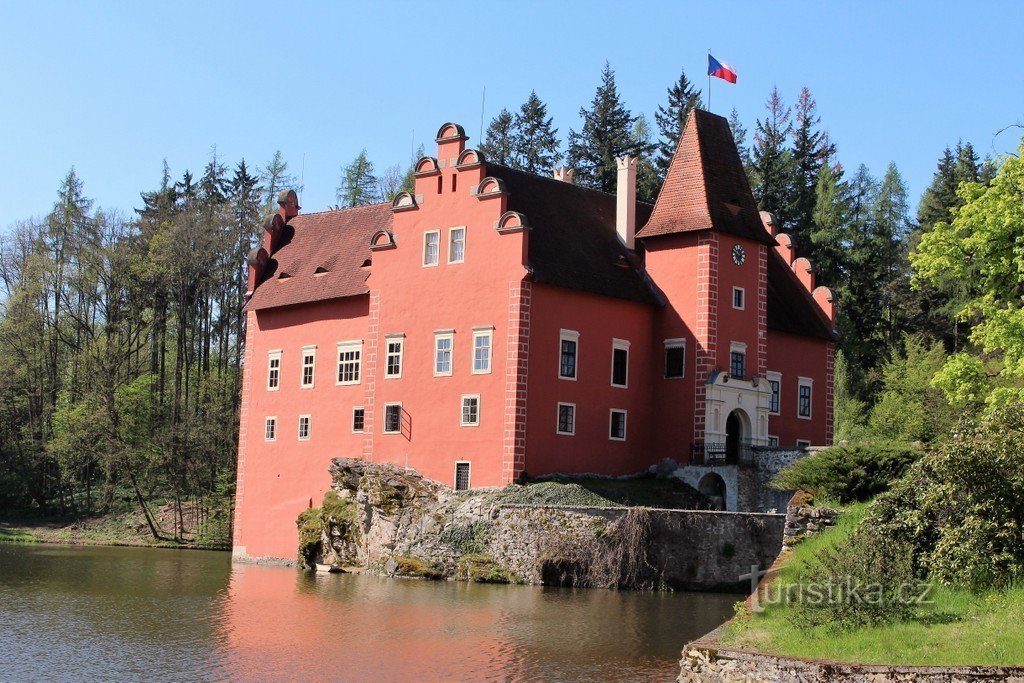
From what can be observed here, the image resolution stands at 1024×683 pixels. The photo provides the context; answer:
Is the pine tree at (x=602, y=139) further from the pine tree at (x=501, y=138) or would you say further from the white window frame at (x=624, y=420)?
the white window frame at (x=624, y=420)

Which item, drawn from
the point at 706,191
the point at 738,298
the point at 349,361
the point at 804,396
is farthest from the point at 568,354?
the point at 804,396

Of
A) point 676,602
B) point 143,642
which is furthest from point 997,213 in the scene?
point 143,642

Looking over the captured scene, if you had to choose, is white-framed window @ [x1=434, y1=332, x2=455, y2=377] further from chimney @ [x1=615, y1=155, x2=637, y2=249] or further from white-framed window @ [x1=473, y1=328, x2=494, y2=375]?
chimney @ [x1=615, y1=155, x2=637, y2=249]

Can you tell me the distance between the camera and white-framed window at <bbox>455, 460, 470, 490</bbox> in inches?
1532

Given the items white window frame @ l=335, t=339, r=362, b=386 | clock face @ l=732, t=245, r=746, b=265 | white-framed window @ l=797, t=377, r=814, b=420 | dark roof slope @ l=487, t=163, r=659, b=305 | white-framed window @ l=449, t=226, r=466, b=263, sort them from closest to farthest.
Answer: dark roof slope @ l=487, t=163, r=659, b=305
white-framed window @ l=449, t=226, r=466, b=263
clock face @ l=732, t=245, r=746, b=265
white window frame @ l=335, t=339, r=362, b=386
white-framed window @ l=797, t=377, r=814, b=420

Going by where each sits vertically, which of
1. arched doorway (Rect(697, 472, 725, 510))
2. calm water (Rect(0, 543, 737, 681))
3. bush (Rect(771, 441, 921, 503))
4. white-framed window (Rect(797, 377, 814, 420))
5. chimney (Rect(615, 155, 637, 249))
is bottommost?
calm water (Rect(0, 543, 737, 681))

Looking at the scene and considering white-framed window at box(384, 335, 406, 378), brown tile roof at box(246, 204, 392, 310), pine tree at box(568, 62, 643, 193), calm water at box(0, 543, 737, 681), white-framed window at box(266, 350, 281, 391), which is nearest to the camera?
calm water at box(0, 543, 737, 681)

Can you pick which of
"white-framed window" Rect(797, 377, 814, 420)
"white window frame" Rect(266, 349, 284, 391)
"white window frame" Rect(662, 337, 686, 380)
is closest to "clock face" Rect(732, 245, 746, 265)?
"white window frame" Rect(662, 337, 686, 380)

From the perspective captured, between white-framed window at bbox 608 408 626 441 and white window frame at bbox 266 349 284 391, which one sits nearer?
white-framed window at bbox 608 408 626 441

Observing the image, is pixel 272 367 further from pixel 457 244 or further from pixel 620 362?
pixel 620 362

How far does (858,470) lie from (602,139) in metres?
50.0

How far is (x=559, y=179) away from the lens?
47094 millimetres

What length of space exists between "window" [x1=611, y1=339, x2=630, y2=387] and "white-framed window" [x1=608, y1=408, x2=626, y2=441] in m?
0.90

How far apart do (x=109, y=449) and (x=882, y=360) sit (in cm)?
3587
